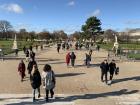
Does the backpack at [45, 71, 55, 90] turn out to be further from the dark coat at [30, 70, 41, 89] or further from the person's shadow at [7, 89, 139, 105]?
the person's shadow at [7, 89, 139, 105]

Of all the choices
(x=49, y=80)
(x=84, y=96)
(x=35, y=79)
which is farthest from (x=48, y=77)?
(x=84, y=96)

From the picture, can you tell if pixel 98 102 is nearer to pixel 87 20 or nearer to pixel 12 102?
pixel 12 102

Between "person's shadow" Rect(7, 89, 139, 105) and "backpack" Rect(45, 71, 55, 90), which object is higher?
"backpack" Rect(45, 71, 55, 90)

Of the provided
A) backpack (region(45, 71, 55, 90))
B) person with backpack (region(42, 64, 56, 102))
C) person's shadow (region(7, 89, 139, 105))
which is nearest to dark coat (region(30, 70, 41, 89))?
person with backpack (region(42, 64, 56, 102))

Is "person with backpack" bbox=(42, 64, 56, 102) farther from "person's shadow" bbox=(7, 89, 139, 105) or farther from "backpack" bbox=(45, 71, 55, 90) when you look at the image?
"person's shadow" bbox=(7, 89, 139, 105)

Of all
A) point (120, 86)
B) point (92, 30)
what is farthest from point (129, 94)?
point (92, 30)

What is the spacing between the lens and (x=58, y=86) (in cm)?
2036

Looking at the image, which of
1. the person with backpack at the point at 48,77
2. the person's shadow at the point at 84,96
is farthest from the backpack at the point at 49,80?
the person's shadow at the point at 84,96

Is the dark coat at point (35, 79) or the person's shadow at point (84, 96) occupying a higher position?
the dark coat at point (35, 79)

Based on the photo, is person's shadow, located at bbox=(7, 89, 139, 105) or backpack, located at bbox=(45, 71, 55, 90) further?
person's shadow, located at bbox=(7, 89, 139, 105)

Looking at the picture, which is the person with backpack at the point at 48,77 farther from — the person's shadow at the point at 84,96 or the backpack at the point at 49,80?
the person's shadow at the point at 84,96

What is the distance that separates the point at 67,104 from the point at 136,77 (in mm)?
10634

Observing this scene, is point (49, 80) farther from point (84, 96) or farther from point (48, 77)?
point (84, 96)

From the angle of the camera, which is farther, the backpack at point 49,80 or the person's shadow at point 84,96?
the person's shadow at point 84,96
